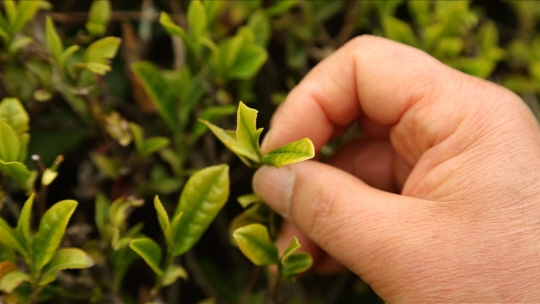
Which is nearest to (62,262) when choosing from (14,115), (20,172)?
(20,172)

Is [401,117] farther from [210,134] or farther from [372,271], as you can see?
[210,134]

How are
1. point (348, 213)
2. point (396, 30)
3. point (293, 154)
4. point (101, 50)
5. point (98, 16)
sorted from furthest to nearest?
point (396, 30) → point (98, 16) → point (101, 50) → point (348, 213) → point (293, 154)

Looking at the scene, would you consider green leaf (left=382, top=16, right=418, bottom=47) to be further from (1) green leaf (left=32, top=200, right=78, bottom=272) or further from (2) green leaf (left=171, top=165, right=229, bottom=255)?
(1) green leaf (left=32, top=200, right=78, bottom=272)

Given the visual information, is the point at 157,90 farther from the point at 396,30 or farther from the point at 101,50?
the point at 396,30

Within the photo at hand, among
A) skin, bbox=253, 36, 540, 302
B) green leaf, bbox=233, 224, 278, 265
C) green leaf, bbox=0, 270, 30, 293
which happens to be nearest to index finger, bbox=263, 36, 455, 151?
skin, bbox=253, 36, 540, 302

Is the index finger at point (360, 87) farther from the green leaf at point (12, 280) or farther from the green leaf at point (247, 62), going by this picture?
the green leaf at point (12, 280)

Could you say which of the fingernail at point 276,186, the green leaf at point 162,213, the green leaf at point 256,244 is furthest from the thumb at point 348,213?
the green leaf at point 162,213

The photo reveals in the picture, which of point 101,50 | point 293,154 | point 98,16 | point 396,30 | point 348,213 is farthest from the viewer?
point 396,30
